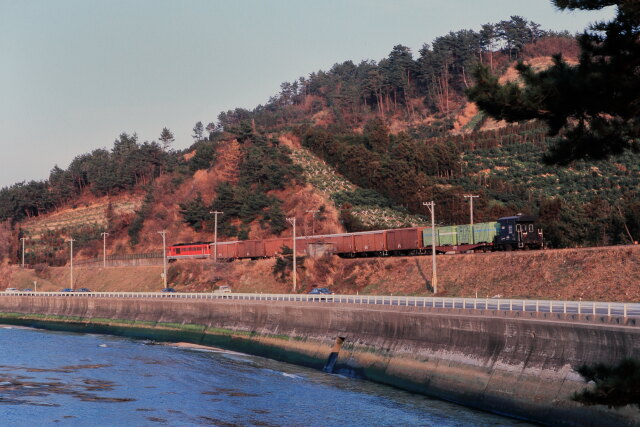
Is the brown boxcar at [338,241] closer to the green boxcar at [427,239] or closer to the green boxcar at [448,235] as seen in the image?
the green boxcar at [427,239]

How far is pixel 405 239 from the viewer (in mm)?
74438

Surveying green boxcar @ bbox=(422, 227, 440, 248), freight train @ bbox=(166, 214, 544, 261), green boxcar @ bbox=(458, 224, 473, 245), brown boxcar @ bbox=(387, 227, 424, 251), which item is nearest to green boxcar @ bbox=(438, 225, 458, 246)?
freight train @ bbox=(166, 214, 544, 261)

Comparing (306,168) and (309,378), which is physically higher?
(306,168)

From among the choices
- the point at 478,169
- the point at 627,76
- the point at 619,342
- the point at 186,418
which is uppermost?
the point at 478,169

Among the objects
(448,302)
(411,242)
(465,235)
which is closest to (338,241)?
(411,242)

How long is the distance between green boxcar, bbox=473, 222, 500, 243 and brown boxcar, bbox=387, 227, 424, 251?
5974 millimetres

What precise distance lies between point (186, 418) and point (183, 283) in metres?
63.0

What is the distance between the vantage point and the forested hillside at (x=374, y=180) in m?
97.8

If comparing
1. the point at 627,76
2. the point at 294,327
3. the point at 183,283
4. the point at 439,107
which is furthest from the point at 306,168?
the point at 627,76

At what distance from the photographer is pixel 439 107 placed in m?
173

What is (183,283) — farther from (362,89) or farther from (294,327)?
(362,89)

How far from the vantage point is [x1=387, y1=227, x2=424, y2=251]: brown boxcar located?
241 ft

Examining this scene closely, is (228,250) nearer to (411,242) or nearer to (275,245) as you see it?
(275,245)

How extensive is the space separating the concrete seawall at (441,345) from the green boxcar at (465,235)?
22.3 m
